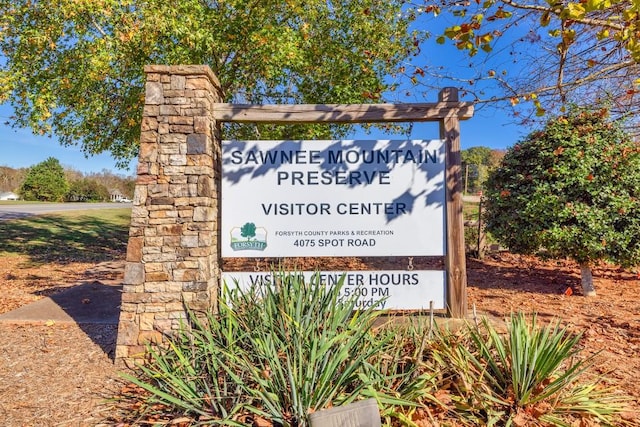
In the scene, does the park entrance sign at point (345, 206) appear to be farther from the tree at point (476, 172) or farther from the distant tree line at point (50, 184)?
the distant tree line at point (50, 184)

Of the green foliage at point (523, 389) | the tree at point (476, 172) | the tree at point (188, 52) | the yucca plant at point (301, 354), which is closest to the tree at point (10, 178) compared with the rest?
the tree at point (476, 172)

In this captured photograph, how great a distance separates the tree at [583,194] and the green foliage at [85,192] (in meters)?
59.9

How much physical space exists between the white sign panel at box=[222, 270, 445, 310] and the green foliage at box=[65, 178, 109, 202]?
59414 millimetres

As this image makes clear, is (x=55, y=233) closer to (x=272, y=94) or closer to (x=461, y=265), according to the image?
(x=272, y=94)

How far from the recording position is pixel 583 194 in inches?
241

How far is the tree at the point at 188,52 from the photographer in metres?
6.66

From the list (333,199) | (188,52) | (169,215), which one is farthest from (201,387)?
(188,52)

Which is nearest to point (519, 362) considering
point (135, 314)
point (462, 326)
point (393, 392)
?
point (393, 392)

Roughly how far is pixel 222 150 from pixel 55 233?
1452 cm

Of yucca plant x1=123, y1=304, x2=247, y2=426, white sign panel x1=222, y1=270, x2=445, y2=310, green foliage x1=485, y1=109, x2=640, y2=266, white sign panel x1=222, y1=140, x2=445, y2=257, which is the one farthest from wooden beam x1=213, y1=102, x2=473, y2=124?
green foliage x1=485, y1=109, x2=640, y2=266

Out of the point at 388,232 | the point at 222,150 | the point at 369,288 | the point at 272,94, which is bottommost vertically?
the point at 369,288

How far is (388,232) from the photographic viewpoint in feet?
14.1

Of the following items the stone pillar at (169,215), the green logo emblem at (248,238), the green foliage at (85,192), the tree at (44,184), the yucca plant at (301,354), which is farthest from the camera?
the green foliage at (85,192)

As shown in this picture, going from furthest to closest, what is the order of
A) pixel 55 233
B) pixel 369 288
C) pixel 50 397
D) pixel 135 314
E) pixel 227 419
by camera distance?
pixel 55 233 → pixel 369 288 → pixel 135 314 → pixel 50 397 → pixel 227 419
